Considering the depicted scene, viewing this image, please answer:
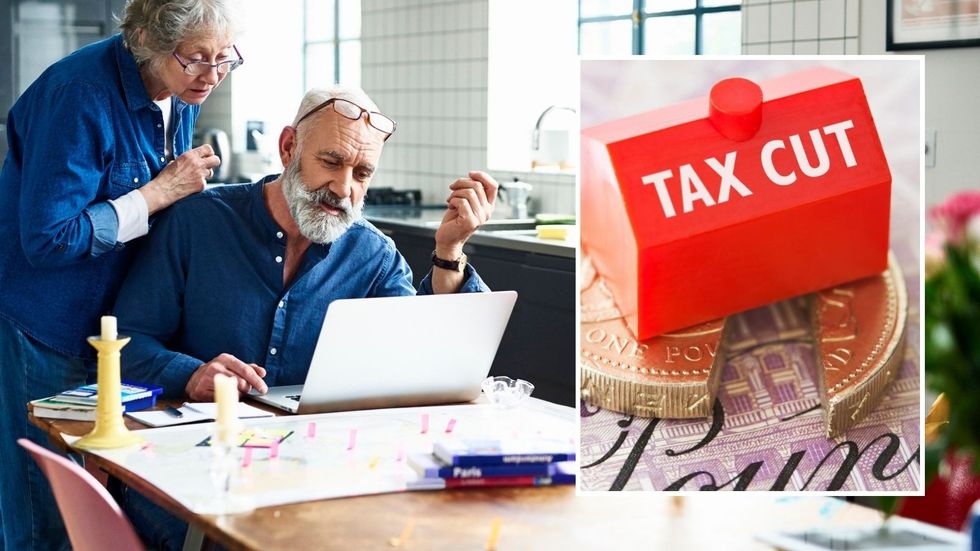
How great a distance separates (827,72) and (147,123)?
1887mm

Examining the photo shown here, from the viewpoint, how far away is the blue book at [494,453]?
5.09 ft

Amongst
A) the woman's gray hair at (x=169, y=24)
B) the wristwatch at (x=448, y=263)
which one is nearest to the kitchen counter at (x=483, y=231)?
the wristwatch at (x=448, y=263)

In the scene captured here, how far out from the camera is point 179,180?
2.38 meters

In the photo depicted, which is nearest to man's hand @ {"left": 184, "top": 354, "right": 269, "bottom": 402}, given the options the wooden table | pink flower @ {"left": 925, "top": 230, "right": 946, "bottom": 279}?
the wooden table

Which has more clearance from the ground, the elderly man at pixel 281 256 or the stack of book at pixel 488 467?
the elderly man at pixel 281 256

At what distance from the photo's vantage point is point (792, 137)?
30.5 inches

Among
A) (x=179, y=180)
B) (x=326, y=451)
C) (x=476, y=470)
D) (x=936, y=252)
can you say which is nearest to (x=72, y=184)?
(x=179, y=180)

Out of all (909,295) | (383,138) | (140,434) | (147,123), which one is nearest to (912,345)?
(909,295)

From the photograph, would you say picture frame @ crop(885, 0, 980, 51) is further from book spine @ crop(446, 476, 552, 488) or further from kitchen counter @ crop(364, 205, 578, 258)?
book spine @ crop(446, 476, 552, 488)

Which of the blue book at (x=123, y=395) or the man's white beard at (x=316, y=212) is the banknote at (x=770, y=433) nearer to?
the blue book at (x=123, y=395)

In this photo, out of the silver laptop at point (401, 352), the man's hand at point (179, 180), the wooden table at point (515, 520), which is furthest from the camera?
the man's hand at point (179, 180)

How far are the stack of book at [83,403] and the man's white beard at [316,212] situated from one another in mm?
463

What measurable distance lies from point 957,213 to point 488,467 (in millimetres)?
1151

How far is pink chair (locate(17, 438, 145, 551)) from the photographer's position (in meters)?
1.47
